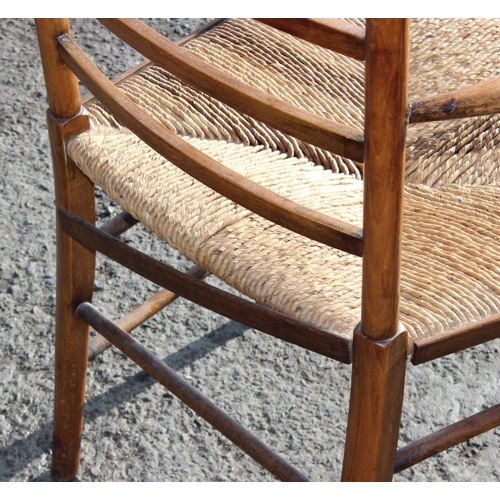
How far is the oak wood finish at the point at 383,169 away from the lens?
1.63ft

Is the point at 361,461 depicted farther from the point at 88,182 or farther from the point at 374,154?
the point at 88,182

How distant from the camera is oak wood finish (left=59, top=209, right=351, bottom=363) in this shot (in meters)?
0.74

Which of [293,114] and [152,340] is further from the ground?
[293,114]

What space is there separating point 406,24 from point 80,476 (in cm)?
102

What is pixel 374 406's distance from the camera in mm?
742

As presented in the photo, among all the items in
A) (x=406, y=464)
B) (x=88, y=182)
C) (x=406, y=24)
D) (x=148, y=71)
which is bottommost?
(x=406, y=464)

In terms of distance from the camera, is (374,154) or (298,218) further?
(298,218)

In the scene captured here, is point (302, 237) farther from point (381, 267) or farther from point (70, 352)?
point (70, 352)

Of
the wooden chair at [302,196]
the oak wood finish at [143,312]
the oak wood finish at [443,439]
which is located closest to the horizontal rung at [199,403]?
the wooden chair at [302,196]

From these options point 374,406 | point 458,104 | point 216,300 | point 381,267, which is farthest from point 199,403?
point 458,104

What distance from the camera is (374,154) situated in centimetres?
56

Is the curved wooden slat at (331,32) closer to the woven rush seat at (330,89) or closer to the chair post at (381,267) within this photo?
the chair post at (381,267)

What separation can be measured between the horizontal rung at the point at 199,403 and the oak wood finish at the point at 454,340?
260 millimetres

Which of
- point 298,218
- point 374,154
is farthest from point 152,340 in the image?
point 374,154
